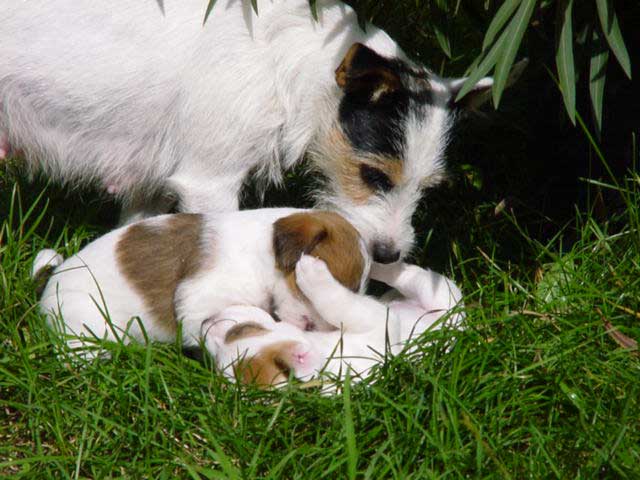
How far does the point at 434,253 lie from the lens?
4.83m

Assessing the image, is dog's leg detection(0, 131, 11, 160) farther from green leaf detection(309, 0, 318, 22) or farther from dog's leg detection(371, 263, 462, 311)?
dog's leg detection(371, 263, 462, 311)

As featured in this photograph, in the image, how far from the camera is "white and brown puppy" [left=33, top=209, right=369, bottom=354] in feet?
11.8

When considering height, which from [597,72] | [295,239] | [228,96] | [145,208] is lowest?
[145,208]

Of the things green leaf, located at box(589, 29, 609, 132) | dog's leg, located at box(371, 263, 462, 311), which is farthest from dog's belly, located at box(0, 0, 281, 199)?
green leaf, located at box(589, 29, 609, 132)

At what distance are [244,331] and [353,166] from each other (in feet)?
3.93

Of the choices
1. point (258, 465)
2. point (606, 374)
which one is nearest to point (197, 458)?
point (258, 465)

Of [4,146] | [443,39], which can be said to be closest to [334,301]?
[443,39]

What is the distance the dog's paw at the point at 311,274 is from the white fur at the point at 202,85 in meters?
0.56

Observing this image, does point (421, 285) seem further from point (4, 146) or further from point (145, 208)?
point (4, 146)

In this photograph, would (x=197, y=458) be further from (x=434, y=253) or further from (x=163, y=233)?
(x=434, y=253)

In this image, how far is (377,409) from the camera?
10.4ft

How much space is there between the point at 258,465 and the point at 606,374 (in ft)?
4.48

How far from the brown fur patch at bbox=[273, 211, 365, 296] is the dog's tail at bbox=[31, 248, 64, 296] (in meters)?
1.10

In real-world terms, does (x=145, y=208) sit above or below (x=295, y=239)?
below
